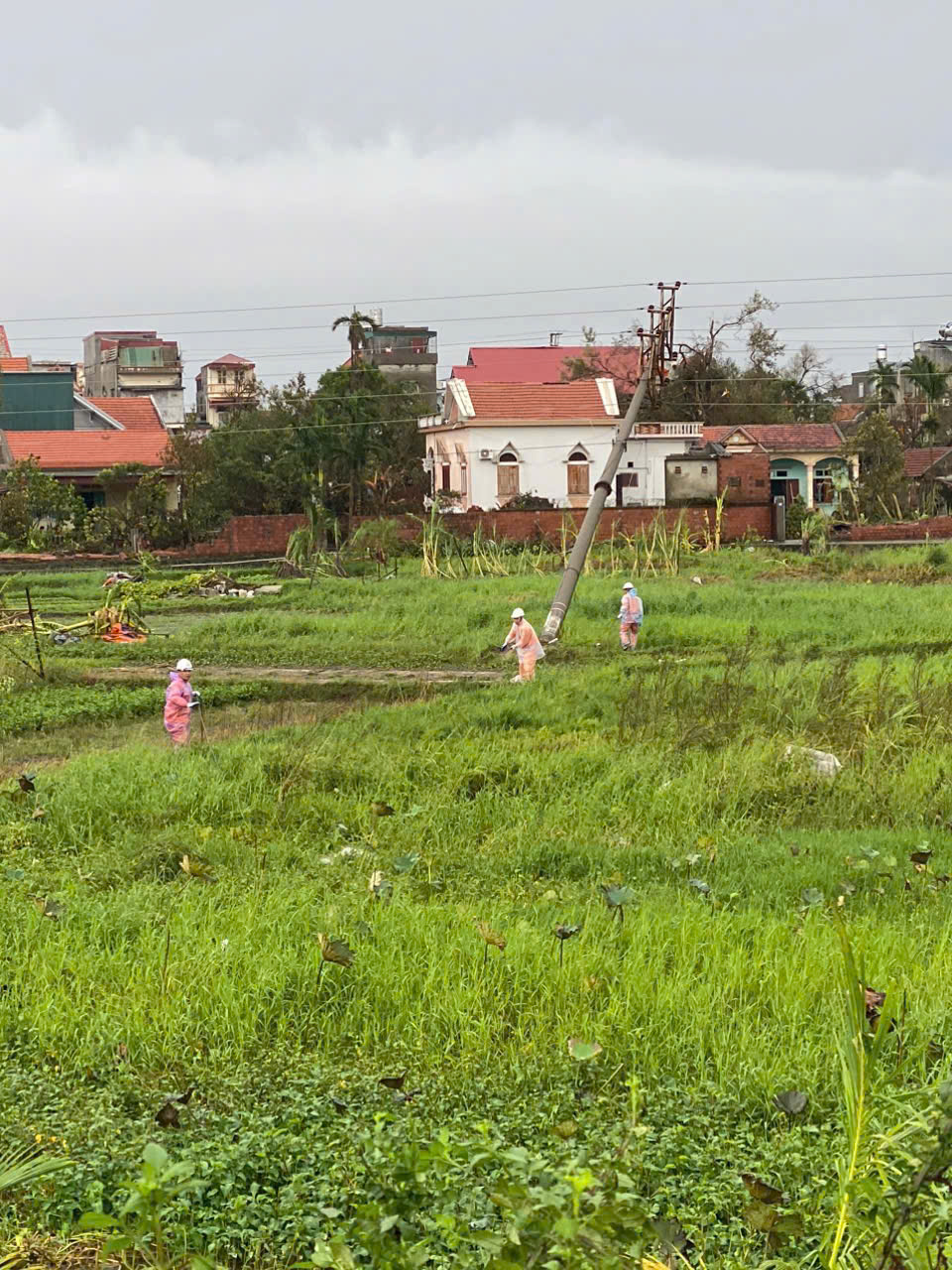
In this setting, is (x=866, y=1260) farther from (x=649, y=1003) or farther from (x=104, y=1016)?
(x=104, y=1016)

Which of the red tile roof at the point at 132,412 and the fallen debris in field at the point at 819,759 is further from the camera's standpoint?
the red tile roof at the point at 132,412

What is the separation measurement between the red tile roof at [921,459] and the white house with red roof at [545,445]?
43.9 feet

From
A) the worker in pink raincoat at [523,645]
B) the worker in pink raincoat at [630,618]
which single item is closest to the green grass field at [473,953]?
the worker in pink raincoat at [523,645]

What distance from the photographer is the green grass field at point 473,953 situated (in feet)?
16.5

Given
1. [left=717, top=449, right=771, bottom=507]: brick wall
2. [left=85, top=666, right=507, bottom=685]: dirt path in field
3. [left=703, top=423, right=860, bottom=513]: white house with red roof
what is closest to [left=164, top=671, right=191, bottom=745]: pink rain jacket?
[left=85, top=666, right=507, bottom=685]: dirt path in field

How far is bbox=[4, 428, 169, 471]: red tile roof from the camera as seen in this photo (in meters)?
50.6

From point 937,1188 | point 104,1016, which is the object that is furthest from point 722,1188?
point 104,1016

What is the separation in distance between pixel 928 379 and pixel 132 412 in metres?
33.2

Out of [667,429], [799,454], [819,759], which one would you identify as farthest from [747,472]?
[819,759]

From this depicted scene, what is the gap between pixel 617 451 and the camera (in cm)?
2630

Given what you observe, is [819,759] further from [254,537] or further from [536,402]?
[536,402]

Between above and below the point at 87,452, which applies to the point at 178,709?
below

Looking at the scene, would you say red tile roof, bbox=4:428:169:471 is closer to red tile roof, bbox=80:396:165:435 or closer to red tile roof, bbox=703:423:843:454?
red tile roof, bbox=80:396:165:435

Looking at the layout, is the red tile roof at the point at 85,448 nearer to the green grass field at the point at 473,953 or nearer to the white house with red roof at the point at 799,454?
the white house with red roof at the point at 799,454
